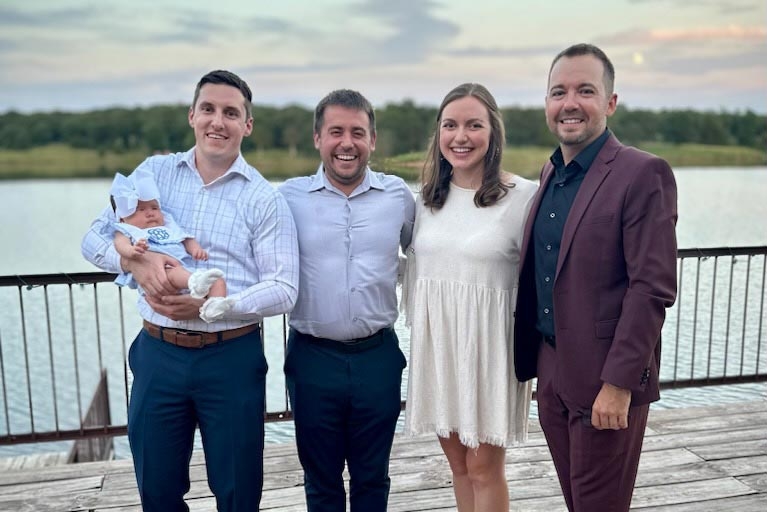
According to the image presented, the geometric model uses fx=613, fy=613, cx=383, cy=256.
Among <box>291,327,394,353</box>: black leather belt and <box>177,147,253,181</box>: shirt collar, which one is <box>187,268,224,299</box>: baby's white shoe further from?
<box>291,327,394,353</box>: black leather belt

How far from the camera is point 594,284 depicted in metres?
1.58

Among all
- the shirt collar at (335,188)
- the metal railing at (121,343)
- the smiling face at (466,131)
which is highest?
the smiling face at (466,131)

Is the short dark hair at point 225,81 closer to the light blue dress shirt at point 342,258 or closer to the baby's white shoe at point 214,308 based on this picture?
the light blue dress shirt at point 342,258

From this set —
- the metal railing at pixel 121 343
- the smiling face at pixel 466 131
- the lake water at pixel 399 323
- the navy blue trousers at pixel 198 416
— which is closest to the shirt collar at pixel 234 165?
the navy blue trousers at pixel 198 416

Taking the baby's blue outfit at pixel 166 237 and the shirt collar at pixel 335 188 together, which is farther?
the shirt collar at pixel 335 188

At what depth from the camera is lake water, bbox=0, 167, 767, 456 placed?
461 centimetres

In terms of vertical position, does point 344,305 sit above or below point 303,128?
below

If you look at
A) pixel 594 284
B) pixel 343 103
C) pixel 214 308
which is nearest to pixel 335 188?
pixel 343 103

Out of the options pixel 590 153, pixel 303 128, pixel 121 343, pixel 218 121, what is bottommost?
pixel 121 343

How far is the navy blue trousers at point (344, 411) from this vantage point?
1973 mm

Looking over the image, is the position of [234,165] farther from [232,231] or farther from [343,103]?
[343,103]

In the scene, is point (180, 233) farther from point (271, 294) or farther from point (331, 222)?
point (331, 222)

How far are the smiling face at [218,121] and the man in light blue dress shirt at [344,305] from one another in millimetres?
268

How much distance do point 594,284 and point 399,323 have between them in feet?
7.41
